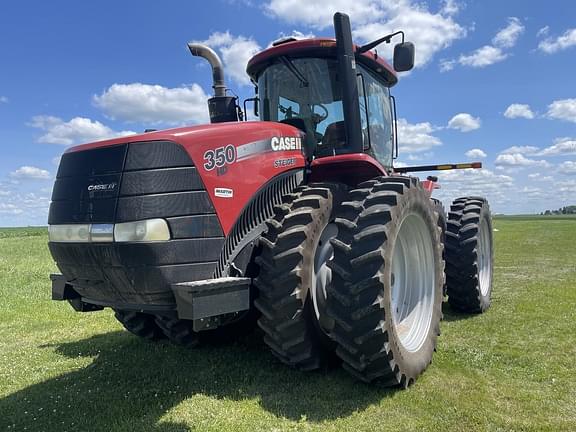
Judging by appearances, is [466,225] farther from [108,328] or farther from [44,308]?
[44,308]

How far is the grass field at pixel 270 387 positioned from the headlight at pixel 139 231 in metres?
1.34

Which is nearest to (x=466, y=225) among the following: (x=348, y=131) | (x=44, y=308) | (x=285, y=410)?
(x=348, y=131)

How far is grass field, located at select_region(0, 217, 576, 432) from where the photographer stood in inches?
136

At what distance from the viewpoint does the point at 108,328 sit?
21.6 ft

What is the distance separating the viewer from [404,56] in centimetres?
460

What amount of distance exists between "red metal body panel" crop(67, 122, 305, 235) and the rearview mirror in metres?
1.32

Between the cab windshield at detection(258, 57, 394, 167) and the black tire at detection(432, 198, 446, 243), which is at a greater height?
the cab windshield at detection(258, 57, 394, 167)

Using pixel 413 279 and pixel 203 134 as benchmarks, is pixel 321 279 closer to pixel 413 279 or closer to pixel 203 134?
pixel 413 279

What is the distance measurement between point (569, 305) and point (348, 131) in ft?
14.9

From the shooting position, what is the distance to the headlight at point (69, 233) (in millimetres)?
3312

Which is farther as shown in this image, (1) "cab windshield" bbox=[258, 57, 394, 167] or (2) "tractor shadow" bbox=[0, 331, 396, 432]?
(1) "cab windshield" bbox=[258, 57, 394, 167]

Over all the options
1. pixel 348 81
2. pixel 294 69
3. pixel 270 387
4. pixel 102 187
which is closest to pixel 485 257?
pixel 348 81

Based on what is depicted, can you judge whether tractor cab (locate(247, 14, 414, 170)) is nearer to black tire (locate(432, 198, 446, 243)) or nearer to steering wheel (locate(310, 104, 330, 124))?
steering wheel (locate(310, 104, 330, 124))

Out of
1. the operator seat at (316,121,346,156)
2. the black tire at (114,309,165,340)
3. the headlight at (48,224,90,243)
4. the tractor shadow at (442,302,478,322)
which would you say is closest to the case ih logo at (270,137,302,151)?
the operator seat at (316,121,346,156)
